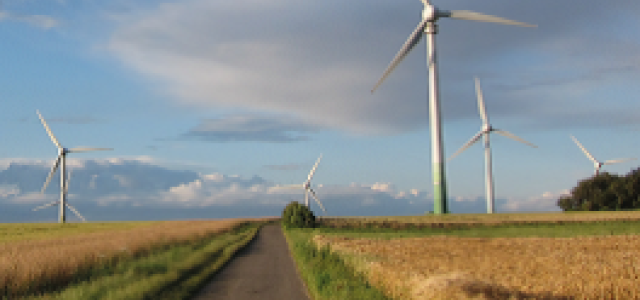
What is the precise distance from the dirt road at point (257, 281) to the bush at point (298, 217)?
134ft

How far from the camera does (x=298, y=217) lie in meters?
73.9

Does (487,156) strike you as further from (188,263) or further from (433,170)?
(188,263)

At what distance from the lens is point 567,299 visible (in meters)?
13.5

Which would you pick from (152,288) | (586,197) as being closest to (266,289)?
(152,288)

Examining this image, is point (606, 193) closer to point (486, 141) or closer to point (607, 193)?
point (607, 193)

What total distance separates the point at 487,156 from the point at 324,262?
267ft

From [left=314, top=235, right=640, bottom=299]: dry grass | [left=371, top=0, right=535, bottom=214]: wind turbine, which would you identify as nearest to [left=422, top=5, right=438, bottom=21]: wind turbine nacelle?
[left=371, top=0, right=535, bottom=214]: wind turbine

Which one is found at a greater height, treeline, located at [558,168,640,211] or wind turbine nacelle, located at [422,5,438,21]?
wind turbine nacelle, located at [422,5,438,21]

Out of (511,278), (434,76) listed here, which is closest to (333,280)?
(511,278)

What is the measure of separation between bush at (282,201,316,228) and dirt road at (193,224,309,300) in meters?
40.7

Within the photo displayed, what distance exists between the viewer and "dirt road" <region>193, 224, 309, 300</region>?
19031 millimetres

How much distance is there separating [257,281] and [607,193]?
114 meters

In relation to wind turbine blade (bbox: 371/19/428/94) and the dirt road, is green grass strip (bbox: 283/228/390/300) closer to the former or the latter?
the dirt road

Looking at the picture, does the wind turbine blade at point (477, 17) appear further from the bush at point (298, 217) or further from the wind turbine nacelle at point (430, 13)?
the bush at point (298, 217)
